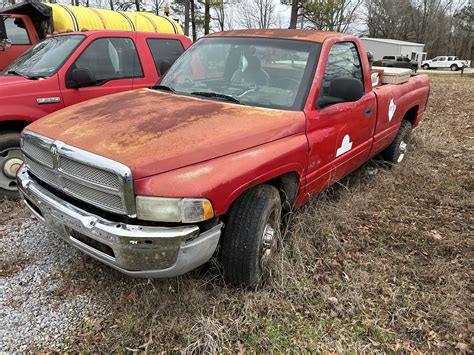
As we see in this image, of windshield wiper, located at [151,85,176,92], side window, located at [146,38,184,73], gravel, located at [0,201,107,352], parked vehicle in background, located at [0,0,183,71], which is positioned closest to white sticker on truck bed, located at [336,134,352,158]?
windshield wiper, located at [151,85,176,92]

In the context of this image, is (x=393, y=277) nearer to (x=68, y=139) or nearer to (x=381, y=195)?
(x=381, y=195)

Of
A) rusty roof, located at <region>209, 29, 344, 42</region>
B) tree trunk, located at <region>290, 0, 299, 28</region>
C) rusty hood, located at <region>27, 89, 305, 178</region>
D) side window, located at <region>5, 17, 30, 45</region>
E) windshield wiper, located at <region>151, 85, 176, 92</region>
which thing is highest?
tree trunk, located at <region>290, 0, 299, 28</region>

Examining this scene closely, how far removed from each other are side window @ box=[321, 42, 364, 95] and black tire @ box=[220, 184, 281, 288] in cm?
119

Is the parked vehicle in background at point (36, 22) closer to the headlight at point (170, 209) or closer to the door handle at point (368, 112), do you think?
the door handle at point (368, 112)

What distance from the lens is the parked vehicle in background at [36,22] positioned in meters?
7.00

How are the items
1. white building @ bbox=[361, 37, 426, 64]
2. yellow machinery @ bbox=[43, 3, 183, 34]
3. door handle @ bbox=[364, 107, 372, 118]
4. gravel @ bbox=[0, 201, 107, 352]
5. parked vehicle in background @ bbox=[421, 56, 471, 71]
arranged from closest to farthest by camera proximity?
gravel @ bbox=[0, 201, 107, 352] < door handle @ bbox=[364, 107, 372, 118] < yellow machinery @ bbox=[43, 3, 183, 34] < parked vehicle in background @ bbox=[421, 56, 471, 71] < white building @ bbox=[361, 37, 426, 64]

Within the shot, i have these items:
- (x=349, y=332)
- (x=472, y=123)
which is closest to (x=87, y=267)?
(x=349, y=332)

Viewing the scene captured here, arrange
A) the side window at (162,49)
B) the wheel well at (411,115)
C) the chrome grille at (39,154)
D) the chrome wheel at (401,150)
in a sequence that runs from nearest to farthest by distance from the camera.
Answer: the chrome grille at (39,154), the side window at (162,49), the chrome wheel at (401,150), the wheel well at (411,115)

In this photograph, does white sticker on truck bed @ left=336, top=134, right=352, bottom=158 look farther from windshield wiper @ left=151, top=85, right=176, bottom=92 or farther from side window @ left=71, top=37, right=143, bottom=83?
side window @ left=71, top=37, right=143, bottom=83

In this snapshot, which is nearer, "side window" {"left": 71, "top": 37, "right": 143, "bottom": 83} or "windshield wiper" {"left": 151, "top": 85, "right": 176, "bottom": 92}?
"windshield wiper" {"left": 151, "top": 85, "right": 176, "bottom": 92}

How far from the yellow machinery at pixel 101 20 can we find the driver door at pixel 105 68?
7.86 ft

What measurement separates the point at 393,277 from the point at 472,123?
7191 millimetres

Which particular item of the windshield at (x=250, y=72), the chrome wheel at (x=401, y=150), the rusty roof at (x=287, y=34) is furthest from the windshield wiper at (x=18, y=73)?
the chrome wheel at (x=401, y=150)

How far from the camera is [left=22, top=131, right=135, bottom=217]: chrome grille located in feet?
7.06
